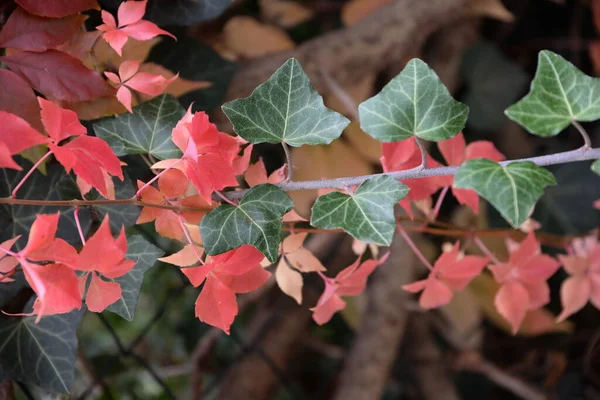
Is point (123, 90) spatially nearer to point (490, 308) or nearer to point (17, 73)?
point (17, 73)

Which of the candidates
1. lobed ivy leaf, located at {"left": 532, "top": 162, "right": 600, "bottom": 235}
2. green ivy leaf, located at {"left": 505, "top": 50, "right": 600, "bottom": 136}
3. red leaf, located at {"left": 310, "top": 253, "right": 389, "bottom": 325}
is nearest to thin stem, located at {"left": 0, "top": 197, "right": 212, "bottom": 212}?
red leaf, located at {"left": 310, "top": 253, "right": 389, "bottom": 325}

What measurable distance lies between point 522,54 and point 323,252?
1.68 feet

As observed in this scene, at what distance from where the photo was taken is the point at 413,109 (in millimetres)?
375

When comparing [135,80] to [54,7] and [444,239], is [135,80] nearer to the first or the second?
[54,7]

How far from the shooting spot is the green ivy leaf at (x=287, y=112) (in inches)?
15.0

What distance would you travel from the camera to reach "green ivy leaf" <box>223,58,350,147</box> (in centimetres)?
38

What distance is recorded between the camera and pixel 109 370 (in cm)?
84

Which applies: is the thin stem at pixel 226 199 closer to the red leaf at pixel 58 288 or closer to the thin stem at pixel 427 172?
the thin stem at pixel 427 172

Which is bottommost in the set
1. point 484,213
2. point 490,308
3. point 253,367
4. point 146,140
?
point 253,367

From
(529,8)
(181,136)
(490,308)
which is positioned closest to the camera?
(181,136)

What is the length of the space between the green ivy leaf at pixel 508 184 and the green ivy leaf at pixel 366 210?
4cm

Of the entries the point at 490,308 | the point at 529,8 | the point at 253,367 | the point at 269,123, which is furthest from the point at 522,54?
the point at 269,123

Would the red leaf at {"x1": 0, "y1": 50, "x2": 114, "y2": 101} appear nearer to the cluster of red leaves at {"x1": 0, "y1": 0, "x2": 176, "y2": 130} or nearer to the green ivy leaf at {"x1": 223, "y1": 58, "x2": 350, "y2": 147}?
the cluster of red leaves at {"x1": 0, "y1": 0, "x2": 176, "y2": 130}

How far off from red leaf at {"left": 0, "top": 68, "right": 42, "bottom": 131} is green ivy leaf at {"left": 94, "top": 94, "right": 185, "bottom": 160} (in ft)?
0.14
